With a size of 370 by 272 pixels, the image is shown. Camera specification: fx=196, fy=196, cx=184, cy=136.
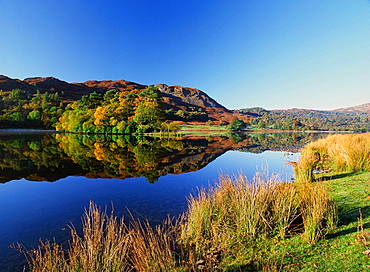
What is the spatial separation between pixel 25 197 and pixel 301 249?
8.77 meters

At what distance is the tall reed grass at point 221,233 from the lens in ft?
9.34

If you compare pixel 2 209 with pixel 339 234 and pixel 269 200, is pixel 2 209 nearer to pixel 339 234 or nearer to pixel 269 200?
pixel 269 200

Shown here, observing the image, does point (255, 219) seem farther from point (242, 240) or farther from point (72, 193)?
point (72, 193)

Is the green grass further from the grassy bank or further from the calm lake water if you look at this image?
the calm lake water

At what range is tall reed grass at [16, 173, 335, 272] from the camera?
112 inches

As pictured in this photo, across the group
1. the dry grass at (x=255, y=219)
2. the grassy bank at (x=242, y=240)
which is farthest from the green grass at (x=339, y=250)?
the dry grass at (x=255, y=219)

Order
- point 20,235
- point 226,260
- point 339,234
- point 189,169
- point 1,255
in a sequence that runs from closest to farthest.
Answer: point 226,260
point 339,234
point 1,255
point 20,235
point 189,169

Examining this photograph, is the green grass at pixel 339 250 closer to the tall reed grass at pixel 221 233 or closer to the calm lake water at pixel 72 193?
the tall reed grass at pixel 221 233

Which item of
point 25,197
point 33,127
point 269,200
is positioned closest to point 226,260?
point 269,200

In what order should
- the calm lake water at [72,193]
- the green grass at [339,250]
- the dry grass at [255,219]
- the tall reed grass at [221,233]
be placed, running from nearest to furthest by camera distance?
the green grass at [339,250]
the tall reed grass at [221,233]
the dry grass at [255,219]
the calm lake water at [72,193]

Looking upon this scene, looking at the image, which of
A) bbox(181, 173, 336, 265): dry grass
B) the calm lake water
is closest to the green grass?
bbox(181, 173, 336, 265): dry grass

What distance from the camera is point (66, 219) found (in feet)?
17.7

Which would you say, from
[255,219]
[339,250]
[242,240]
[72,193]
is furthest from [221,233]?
[72,193]

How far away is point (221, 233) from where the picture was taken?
Result: 382cm
